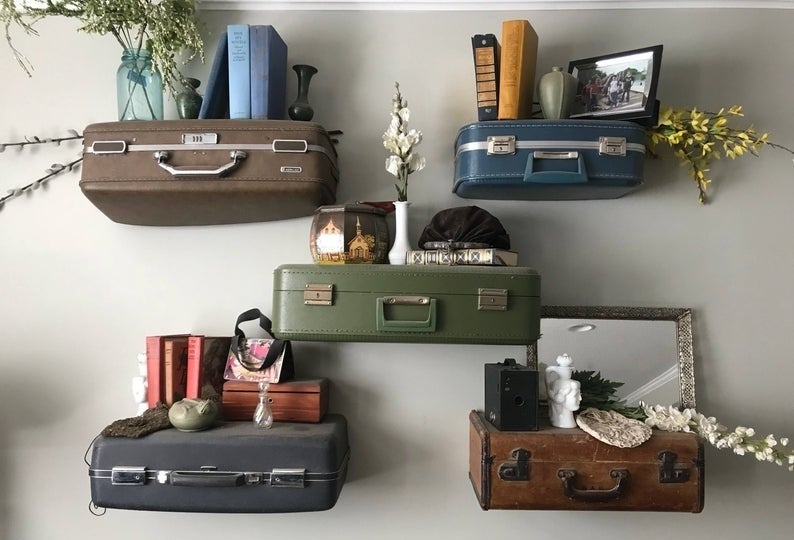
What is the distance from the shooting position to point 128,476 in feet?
5.18

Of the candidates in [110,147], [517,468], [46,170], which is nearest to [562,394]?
[517,468]

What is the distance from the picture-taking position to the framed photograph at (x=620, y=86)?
174 centimetres

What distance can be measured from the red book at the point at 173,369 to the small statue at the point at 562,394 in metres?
1.15

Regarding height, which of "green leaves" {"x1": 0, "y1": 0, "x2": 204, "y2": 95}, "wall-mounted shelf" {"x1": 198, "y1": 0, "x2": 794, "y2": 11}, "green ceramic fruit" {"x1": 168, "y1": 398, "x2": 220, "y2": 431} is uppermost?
"wall-mounted shelf" {"x1": 198, "y1": 0, "x2": 794, "y2": 11}

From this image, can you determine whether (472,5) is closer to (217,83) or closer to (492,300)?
(217,83)

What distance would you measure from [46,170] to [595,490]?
6.93 ft

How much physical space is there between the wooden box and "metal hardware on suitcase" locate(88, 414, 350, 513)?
154 millimetres

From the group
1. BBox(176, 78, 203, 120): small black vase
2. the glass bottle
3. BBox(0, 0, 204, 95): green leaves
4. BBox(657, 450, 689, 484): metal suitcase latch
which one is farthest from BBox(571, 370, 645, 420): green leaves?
BBox(0, 0, 204, 95): green leaves

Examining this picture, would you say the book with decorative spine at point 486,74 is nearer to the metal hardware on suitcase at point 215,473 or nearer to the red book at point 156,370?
the metal hardware on suitcase at point 215,473

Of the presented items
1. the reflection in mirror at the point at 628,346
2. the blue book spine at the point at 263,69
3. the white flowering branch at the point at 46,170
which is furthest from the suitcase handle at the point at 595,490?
the white flowering branch at the point at 46,170

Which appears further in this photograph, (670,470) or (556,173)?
(556,173)

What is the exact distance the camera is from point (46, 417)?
1.97 meters

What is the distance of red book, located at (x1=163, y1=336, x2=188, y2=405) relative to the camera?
176 cm

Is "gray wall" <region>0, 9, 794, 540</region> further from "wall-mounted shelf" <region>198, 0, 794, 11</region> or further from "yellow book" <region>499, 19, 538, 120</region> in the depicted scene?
"yellow book" <region>499, 19, 538, 120</region>
